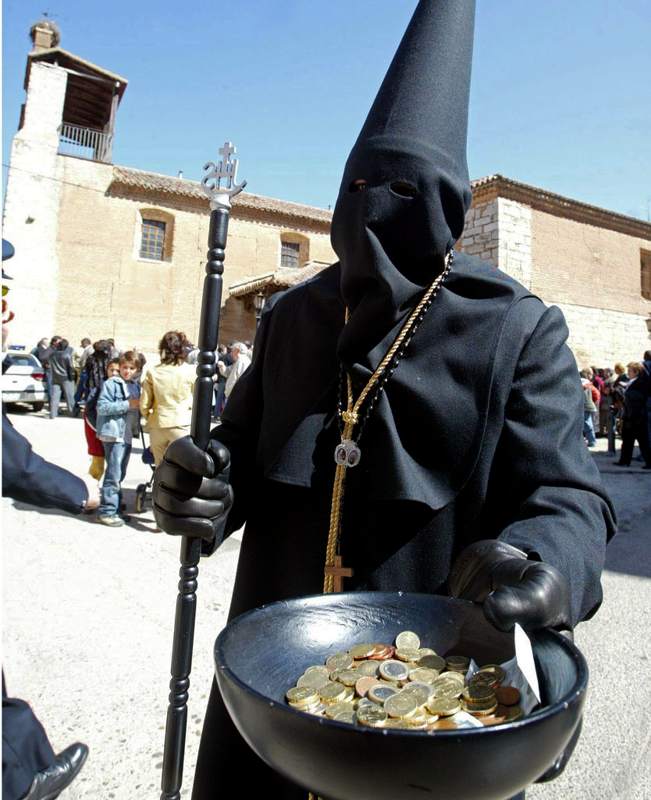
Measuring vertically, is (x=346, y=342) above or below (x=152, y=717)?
above

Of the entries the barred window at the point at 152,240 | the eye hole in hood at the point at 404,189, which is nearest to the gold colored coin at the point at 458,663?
the eye hole in hood at the point at 404,189

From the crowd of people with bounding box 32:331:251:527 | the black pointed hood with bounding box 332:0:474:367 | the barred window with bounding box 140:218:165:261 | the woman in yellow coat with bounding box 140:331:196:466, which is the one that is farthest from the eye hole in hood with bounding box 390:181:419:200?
the barred window with bounding box 140:218:165:261

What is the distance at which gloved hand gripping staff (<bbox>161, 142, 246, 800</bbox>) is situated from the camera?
4.82ft

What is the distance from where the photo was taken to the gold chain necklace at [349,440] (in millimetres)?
1410

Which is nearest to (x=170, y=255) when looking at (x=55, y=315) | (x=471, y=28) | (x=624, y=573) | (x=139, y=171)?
(x=139, y=171)

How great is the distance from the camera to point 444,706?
99 cm

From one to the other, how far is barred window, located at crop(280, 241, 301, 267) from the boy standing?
74.4 feet

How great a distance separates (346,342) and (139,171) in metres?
27.2

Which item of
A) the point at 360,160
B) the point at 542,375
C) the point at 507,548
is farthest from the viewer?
the point at 360,160

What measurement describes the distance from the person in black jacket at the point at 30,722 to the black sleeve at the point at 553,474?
1.89 meters

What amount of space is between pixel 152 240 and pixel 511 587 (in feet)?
89.3

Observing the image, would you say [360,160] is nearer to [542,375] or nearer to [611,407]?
[542,375]

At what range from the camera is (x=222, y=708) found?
160 centimetres

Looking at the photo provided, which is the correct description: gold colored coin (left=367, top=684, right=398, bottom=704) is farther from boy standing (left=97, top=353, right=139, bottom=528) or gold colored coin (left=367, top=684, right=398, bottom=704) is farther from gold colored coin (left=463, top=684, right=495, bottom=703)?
boy standing (left=97, top=353, right=139, bottom=528)
